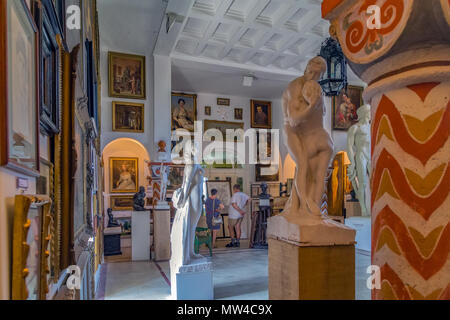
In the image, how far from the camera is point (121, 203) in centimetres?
1212

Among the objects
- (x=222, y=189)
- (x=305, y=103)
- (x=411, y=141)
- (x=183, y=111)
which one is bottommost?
(x=222, y=189)

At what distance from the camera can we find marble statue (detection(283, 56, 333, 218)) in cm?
293

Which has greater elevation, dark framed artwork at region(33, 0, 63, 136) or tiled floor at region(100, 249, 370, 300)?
dark framed artwork at region(33, 0, 63, 136)

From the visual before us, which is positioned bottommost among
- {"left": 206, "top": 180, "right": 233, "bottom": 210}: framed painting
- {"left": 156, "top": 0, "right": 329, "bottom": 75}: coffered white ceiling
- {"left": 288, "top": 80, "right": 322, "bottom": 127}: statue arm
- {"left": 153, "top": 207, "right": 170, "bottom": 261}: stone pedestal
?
{"left": 153, "top": 207, "right": 170, "bottom": 261}: stone pedestal

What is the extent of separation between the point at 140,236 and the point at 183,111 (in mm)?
6033

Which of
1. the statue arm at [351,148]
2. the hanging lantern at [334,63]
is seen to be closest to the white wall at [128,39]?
the hanging lantern at [334,63]

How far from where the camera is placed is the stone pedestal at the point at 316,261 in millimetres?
2621

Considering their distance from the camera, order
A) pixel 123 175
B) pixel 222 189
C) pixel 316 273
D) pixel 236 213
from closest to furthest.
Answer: pixel 316 273, pixel 236 213, pixel 123 175, pixel 222 189

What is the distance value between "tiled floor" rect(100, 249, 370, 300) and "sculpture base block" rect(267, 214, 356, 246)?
261 centimetres

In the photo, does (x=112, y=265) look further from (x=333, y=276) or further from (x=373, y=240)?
(x=373, y=240)

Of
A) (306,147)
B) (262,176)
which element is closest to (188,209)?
(306,147)

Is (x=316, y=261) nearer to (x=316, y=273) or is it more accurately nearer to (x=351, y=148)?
(x=316, y=273)

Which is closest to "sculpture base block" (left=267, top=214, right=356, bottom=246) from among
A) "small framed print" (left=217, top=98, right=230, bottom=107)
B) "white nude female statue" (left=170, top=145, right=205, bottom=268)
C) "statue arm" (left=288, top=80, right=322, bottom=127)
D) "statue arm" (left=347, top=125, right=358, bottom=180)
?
"statue arm" (left=288, top=80, right=322, bottom=127)

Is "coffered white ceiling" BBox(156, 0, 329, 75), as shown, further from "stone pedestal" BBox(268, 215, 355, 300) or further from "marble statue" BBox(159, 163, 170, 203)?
"stone pedestal" BBox(268, 215, 355, 300)
